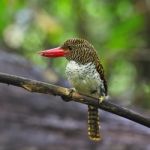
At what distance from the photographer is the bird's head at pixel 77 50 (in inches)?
90.4

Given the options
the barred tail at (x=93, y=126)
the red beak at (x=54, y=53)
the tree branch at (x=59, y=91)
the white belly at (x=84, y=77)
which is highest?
the white belly at (x=84, y=77)

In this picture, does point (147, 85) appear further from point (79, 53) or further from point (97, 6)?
point (79, 53)

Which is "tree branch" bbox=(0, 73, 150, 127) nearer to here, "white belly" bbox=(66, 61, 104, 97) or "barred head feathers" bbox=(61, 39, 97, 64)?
"barred head feathers" bbox=(61, 39, 97, 64)

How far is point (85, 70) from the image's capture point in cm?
256

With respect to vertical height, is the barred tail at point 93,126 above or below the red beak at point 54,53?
above

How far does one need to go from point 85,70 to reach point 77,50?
20 cm

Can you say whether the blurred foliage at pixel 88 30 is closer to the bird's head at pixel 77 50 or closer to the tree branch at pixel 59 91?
the bird's head at pixel 77 50

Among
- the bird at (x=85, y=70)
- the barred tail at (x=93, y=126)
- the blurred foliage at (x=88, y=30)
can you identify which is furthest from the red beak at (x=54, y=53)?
the blurred foliage at (x=88, y=30)

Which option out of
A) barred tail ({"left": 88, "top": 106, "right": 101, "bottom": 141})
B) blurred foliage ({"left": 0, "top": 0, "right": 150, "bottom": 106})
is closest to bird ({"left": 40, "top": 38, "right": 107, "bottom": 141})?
barred tail ({"left": 88, "top": 106, "right": 101, "bottom": 141})

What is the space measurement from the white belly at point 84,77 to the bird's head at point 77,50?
1.3 inches

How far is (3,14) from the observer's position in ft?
16.6

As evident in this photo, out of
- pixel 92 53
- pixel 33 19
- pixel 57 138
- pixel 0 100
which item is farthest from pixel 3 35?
pixel 92 53

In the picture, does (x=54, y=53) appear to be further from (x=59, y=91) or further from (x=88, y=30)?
(x=88, y=30)

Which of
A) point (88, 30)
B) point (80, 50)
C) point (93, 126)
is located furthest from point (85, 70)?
point (88, 30)
